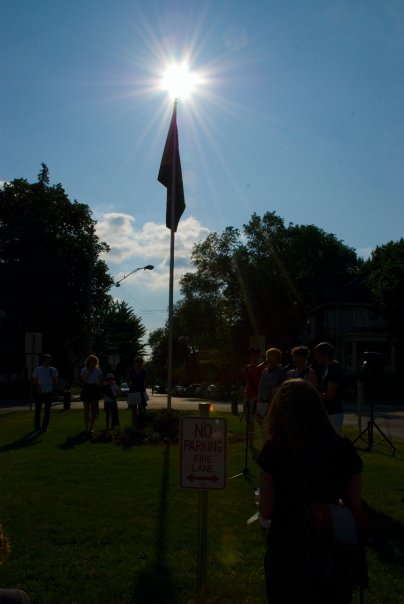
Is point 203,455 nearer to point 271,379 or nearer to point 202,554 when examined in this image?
point 202,554

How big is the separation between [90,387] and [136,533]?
884 centimetres

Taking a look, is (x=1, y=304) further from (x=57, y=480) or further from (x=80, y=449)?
(x=57, y=480)

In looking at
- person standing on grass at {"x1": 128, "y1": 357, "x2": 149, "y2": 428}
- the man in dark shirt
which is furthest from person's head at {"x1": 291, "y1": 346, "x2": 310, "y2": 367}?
person standing on grass at {"x1": 128, "y1": 357, "x2": 149, "y2": 428}

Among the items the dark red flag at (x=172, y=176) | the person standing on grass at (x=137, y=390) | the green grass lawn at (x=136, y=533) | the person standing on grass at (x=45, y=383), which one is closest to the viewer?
the green grass lawn at (x=136, y=533)

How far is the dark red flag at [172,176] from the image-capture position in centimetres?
1383

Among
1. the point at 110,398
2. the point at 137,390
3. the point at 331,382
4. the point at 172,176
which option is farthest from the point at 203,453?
the point at 110,398

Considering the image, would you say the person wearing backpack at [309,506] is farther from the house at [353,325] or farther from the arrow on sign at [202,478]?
the house at [353,325]

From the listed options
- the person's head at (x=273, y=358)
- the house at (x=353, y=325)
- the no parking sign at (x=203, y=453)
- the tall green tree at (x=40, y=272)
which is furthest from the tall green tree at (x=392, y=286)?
the no parking sign at (x=203, y=453)

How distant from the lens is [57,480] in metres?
9.38

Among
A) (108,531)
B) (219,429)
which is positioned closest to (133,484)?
(108,531)

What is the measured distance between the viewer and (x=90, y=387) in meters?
15.2

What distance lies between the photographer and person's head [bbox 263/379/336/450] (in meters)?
3.19

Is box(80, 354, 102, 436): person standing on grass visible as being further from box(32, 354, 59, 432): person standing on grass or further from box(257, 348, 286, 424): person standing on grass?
box(257, 348, 286, 424): person standing on grass

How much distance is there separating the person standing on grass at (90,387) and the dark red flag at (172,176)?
3.62 meters
